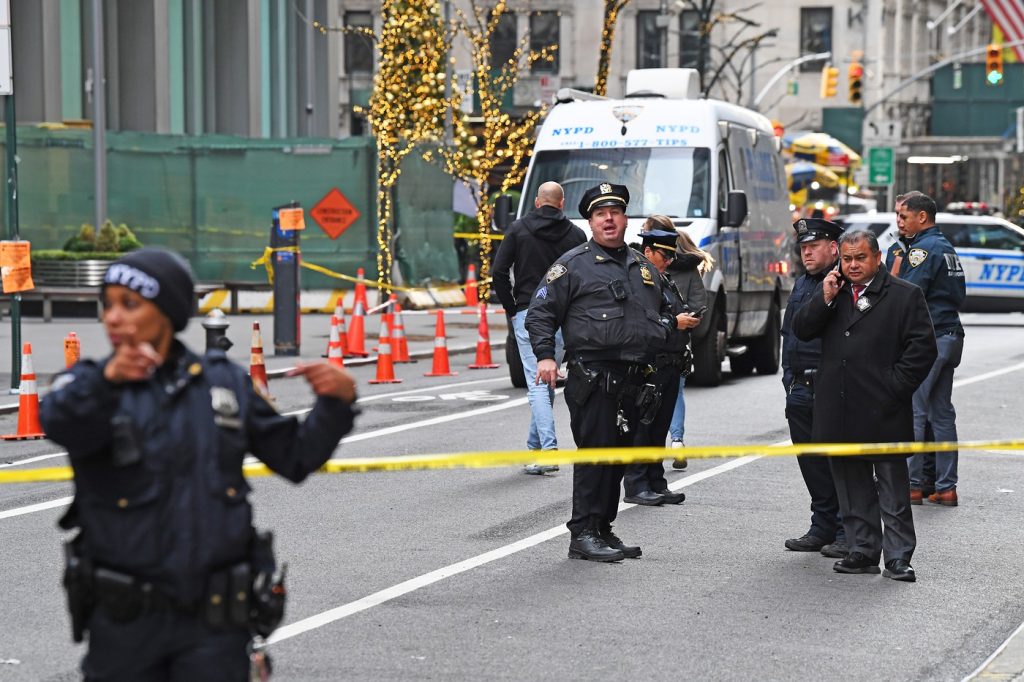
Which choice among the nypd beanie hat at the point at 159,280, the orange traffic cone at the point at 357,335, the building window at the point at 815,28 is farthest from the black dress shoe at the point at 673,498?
the building window at the point at 815,28

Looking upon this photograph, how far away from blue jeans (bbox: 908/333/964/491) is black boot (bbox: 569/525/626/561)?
2.82 m

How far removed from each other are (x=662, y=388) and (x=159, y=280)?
6.04 metres

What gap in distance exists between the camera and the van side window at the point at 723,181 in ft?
60.3

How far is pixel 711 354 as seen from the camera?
705 inches

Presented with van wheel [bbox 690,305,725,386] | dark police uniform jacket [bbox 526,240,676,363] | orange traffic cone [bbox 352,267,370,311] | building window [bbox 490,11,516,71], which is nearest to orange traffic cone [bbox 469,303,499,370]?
orange traffic cone [bbox 352,267,370,311]

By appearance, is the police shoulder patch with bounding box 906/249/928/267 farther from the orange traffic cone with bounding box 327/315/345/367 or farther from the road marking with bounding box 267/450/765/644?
the orange traffic cone with bounding box 327/315/345/367

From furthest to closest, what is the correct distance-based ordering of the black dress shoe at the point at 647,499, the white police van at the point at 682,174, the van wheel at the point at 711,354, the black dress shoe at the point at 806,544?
the white police van at the point at 682,174, the van wheel at the point at 711,354, the black dress shoe at the point at 647,499, the black dress shoe at the point at 806,544

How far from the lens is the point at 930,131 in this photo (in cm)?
8275

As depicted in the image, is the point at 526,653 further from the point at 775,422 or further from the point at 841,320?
the point at 775,422

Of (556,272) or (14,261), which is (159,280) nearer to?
(556,272)

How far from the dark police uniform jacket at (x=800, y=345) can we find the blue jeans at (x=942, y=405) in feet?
5.34

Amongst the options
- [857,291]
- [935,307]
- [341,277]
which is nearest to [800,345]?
[857,291]

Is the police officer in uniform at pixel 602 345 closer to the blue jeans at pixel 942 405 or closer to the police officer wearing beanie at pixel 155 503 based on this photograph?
the blue jeans at pixel 942 405

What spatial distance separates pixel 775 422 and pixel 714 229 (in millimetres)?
3369
